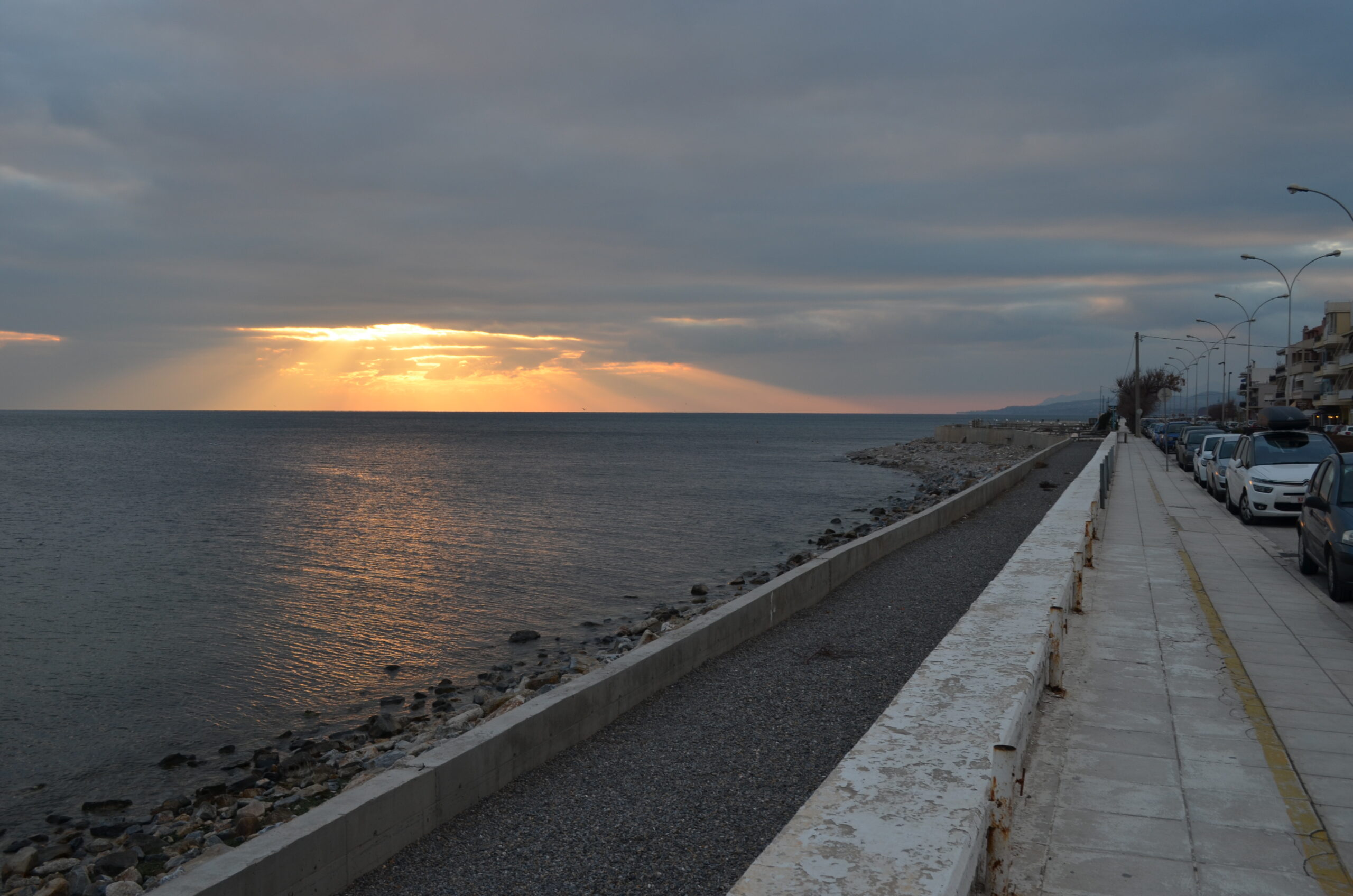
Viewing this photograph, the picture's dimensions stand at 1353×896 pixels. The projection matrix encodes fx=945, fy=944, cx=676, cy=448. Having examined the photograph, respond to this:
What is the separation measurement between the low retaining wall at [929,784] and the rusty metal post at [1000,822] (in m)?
0.01

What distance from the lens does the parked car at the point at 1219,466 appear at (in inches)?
891

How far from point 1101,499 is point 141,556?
85.0ft

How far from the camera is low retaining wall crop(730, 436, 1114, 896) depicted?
2789 millimetres

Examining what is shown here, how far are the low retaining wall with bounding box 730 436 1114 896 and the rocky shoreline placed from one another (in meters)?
3.00

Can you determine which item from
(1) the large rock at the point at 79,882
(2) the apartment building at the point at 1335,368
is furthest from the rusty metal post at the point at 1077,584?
(2) the apartment building at the point at 1335,368

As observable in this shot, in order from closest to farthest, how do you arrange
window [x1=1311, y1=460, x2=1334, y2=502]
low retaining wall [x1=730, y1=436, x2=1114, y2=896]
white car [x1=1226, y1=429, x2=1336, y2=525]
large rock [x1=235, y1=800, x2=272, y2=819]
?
low retaining wall [x1=730, y1=436, x2=1114, y2=896] → large rock [x1=235, y1=800, x2=272, y2=819] → window [x1=1311, y1=460, x2=1334, y2=502] → white car [x1=1226, y1=429, x2=1336, y2=525]

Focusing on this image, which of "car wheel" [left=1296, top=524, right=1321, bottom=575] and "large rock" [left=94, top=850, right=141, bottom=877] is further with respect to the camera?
"car wheel" [left=1296, top=524, right=1321, bottom=575]

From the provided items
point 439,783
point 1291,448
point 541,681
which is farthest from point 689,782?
point 1291,448

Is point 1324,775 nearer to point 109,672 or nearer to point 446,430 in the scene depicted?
point 109,672

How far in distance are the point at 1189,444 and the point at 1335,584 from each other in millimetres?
27514

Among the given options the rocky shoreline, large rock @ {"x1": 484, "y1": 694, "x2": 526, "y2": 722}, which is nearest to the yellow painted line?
the rocky shoreline

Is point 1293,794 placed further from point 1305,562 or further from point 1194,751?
point 1305,562

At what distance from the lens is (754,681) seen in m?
8.05

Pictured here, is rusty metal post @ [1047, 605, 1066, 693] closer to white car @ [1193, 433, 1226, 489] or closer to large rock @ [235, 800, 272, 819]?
large rock @ [235, 800, 272, 819]
